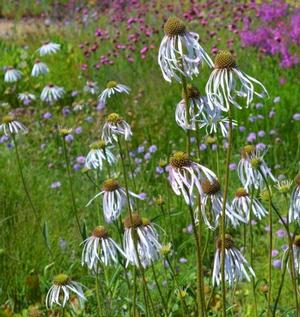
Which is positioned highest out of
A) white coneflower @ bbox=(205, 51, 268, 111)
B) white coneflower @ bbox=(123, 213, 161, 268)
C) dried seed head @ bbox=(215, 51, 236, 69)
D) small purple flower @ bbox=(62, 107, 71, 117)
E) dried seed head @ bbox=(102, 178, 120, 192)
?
small purple flower @ bbox=(62, 107, 71, 117)

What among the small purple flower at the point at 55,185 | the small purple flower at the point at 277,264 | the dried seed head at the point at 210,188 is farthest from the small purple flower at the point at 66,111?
the dried seed head at the point at 210,188

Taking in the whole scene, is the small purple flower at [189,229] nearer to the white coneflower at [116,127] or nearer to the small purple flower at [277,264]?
the small purple flower at [277,264]

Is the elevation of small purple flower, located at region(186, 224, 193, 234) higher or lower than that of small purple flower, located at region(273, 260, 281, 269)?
higher

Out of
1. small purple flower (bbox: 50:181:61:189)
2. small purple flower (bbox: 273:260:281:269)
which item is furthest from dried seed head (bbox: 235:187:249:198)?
small purple flower (bbox: 50:181:61:189)

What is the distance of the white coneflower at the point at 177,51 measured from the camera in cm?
155

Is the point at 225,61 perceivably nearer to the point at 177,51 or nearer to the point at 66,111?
the point at 177,51

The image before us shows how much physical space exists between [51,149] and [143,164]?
76 cm

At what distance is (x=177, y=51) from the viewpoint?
1538mm

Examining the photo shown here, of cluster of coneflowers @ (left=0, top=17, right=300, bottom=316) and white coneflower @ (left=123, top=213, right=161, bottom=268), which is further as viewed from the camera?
white coneflower @ (left=123, top=213, right=161, bottom=268)

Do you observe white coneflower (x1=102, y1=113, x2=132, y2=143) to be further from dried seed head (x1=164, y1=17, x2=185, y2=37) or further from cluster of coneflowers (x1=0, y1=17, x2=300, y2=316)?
dried seed head (x1=164, y1=17, x2=185, y2=37)

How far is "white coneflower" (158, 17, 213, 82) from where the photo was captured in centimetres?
155

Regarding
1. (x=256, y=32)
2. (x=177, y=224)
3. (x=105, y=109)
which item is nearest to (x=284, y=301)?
(x=177, y=224)

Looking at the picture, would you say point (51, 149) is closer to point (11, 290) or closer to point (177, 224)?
point (177, 224)

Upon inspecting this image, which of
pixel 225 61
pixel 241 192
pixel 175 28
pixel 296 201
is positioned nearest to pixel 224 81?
pixel 225 61
